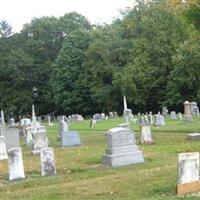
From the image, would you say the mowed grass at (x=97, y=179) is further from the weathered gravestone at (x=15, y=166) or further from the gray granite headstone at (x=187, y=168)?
the gray granite headstone at (x=187, y=168)

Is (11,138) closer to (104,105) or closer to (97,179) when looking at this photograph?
(97,179)

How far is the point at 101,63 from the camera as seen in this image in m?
63.7

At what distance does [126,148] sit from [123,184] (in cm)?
404

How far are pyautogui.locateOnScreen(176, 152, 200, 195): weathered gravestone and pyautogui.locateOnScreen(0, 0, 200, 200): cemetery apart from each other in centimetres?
2

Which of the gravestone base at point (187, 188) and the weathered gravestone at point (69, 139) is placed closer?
the gravestone base at point (187, 188)

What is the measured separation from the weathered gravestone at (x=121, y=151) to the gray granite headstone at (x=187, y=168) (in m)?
4.96

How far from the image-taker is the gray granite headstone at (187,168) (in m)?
9.75

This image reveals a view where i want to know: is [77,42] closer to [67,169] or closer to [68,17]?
[68,17]

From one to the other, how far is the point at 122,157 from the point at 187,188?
5.19 metres

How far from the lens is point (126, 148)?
49.7 ft

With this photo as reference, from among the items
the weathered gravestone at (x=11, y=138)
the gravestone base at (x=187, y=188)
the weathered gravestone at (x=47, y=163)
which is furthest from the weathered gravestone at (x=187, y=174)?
the weathered gravestone at (x=11, y=138)

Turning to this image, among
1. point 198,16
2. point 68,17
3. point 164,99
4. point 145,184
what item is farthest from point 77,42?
point 145,184

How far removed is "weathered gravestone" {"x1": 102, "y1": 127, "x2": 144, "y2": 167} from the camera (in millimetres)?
14754

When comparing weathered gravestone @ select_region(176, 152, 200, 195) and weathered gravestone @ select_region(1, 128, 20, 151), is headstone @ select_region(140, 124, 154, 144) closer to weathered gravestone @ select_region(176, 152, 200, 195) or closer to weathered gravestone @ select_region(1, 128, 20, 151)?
weathered gravestone @ select_region(1, 128, 20, 151)
